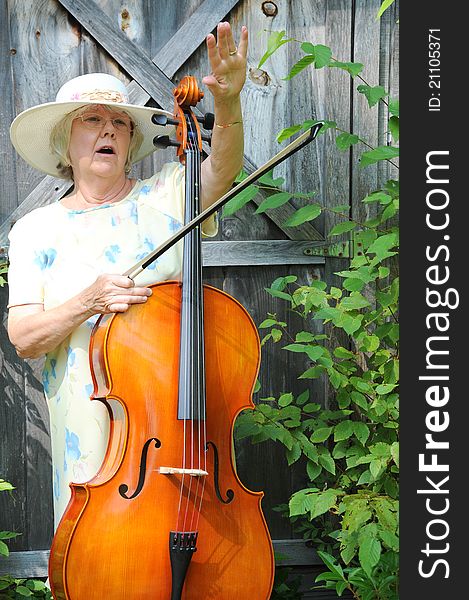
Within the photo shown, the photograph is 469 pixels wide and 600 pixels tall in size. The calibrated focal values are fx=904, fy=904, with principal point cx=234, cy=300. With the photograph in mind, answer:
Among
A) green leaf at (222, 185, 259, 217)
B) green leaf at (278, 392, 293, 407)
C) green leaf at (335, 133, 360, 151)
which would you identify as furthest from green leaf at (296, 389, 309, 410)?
green leaf at (335, 133, 360, 151)

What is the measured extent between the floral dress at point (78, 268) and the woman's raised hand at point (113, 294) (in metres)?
0.16

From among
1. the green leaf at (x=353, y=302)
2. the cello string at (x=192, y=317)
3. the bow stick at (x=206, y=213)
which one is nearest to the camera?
the bow stick at (x=206, y=213)

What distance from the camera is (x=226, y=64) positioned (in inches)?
78.2

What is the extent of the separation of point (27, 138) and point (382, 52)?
1346 millimetres

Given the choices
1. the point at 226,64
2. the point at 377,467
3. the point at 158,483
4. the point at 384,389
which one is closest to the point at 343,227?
the point at 384,389

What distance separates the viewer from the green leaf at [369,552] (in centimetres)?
235

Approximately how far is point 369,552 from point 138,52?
1733mm

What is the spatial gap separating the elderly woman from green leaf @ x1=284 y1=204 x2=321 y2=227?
57 cm

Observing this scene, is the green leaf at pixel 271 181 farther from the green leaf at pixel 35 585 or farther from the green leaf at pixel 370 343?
the green leaf at pixel 35 585

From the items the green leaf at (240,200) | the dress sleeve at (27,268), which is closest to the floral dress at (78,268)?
the dress sleeve at (27,268)

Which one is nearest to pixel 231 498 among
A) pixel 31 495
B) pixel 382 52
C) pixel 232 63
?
pixel 232 63

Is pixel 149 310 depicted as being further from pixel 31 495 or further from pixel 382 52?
pixel 382 52

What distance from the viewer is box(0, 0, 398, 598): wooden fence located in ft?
9.77

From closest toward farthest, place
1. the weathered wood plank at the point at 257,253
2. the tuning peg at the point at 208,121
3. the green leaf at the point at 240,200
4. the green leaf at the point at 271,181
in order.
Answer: the tuning peg at the point at 208,121
the green leaf at the point at 240,200
the green leaf at the point at 271,181
the weathered wood plank at the point at 257,253
